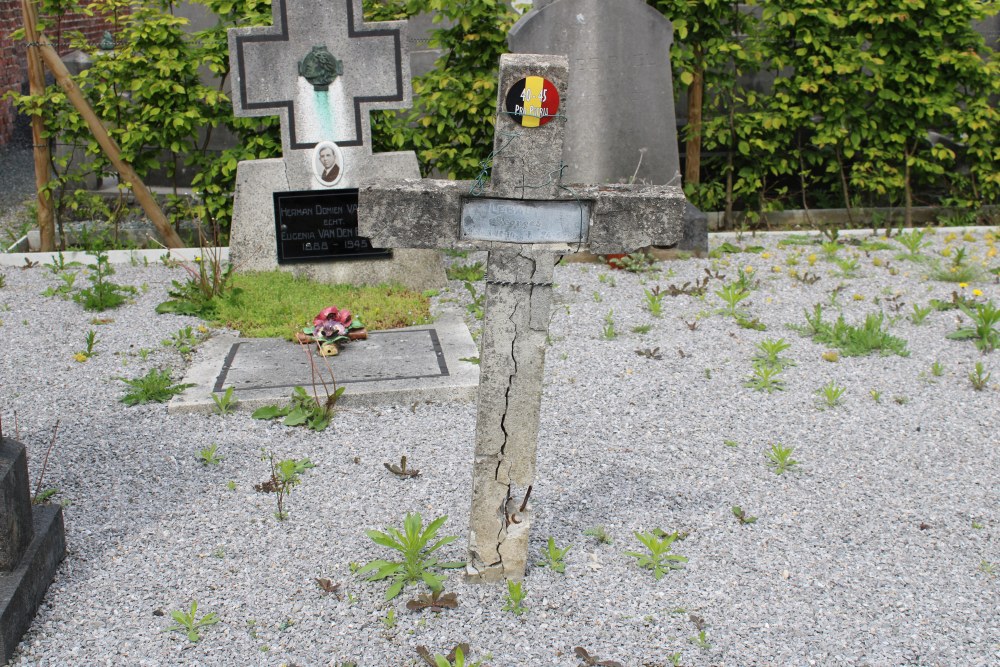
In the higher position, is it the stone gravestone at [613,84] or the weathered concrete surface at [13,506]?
the stone gravestone at [613,84]

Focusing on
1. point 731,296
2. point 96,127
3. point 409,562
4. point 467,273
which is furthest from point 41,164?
point 409,562

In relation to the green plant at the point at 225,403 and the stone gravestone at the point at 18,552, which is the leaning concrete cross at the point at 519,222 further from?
the green plant at the point at 225,403

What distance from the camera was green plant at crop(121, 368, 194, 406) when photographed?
173 inches

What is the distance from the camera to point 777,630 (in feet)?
9.21

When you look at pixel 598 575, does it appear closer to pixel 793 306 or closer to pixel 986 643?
pixel 986 643

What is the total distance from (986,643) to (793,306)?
10.3 ft

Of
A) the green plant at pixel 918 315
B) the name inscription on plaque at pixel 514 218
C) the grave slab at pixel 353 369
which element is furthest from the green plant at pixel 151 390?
the green plant at pixel 918 315

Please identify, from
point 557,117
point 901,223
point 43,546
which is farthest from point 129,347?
point 901,223

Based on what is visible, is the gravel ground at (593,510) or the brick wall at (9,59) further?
the brick wall at (9,59)

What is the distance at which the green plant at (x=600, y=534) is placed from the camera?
10.6 ft

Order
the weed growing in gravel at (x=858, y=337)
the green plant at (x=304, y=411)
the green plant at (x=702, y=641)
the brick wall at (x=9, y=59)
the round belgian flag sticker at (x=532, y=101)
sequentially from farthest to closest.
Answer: the brick wall at (x=9, y=59) → the weed growing in gravel at (x=858, y=337) → the green plant at (x=304, y=411) → the green plant at (x=702, y=641) → the round belgian flag sticker at (x=532, y=101)

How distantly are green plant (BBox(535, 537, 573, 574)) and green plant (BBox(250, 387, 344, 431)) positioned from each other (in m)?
1.35

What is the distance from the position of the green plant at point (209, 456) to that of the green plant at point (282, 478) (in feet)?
0.55

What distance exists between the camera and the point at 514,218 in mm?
2766
